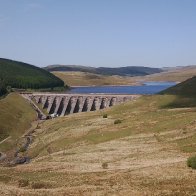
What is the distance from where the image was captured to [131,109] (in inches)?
5389

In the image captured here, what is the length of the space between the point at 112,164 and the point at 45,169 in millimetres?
9116

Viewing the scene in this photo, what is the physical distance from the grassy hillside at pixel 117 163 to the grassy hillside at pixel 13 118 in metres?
24.9

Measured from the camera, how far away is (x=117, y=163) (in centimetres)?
5669

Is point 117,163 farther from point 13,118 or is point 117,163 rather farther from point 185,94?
point 13,118

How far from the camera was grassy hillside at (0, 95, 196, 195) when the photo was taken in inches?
1550

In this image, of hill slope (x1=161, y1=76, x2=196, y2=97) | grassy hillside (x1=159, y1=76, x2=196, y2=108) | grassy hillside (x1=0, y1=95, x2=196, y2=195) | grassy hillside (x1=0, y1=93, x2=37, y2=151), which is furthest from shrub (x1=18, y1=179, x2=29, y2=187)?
hill slope (x1=161, y1=76, x2=196, y2=97)

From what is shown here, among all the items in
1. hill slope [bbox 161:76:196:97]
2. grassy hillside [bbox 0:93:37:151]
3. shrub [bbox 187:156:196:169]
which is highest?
hill slope [bbox 161:76:196:97]

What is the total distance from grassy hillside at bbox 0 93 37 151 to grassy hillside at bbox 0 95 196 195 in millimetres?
24899

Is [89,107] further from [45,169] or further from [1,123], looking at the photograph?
[45,169]

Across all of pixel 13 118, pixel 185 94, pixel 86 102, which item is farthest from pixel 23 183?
pixel 86 102

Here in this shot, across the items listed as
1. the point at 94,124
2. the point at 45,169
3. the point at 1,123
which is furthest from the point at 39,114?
the point at 45,169

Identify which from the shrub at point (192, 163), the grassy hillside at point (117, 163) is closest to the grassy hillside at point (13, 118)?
the grassy hillside at point (117, 163)

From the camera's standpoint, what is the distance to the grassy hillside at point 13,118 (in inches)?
4880

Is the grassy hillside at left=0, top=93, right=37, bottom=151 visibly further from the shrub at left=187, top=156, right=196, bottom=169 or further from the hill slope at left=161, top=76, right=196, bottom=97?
the shrub at left=187, top=156, right=196, bottom=169
